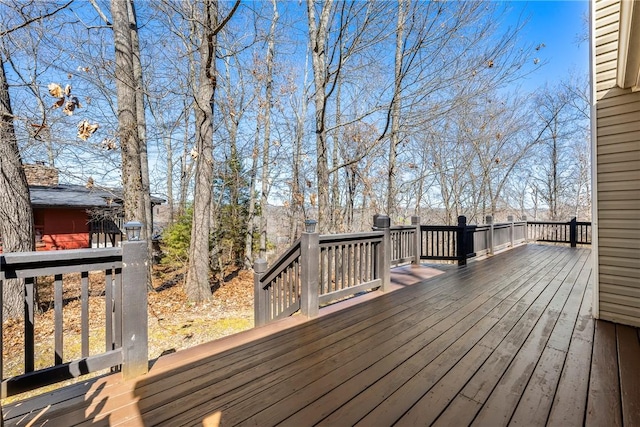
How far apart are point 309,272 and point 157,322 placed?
415 cm

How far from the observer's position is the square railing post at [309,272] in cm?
311

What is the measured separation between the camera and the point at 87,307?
187cm

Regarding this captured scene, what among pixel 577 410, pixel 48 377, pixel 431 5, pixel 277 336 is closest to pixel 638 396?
pixel 577 410

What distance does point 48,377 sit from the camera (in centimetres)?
171

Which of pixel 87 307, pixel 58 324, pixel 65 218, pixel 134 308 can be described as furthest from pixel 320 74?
pixel 65 218

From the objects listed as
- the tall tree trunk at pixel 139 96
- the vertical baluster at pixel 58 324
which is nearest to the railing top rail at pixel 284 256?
the vertical baluster at pixel 58 324

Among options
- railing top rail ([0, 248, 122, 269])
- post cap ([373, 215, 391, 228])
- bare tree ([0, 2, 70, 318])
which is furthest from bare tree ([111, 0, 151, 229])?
post cap ([373, 215, 391, 228])

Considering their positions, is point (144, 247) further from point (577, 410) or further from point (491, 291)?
point (491, 291)

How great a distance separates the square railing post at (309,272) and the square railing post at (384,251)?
123 cm

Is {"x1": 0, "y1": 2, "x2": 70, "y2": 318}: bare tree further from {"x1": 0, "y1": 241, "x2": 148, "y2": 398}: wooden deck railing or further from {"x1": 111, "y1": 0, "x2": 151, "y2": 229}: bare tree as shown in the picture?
{"x1": 0, "y1": 241, "x2": 148, "y2": 398}: wooden deck railing

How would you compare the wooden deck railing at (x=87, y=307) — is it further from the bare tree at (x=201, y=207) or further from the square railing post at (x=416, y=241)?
the square railing post at (x=416, y=241)

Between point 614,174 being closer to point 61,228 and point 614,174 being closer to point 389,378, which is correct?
point 389,378

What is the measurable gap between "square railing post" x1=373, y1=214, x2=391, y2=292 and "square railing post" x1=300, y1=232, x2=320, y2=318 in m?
1.23

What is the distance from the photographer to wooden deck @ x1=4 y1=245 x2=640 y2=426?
158 centimetres
